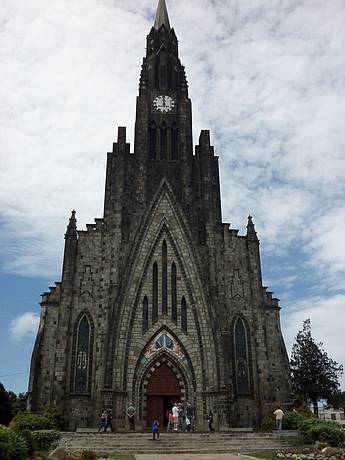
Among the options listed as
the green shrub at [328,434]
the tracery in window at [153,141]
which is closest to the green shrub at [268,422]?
the green shrub at [328,434]

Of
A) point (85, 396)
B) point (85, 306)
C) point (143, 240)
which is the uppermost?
point (143, 240)

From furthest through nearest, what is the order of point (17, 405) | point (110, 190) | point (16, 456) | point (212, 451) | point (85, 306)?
point (17, 405) → point (110, 190) → point (85, 306) → point (212, 451) → point (16, 456)

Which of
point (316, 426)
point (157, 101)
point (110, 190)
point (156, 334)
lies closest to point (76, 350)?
point (156, 334)

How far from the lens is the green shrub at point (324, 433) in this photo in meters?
22.8

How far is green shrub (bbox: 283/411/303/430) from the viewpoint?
90.2 feet

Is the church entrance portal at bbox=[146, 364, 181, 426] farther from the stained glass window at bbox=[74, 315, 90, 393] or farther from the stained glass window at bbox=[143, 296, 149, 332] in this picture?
the stained glass window at bbox=[74, 315, 90, 393]

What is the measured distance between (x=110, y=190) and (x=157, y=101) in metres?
10.4

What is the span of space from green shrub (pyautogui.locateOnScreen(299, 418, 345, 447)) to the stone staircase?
1017mm

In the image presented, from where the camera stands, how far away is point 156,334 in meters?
33.1

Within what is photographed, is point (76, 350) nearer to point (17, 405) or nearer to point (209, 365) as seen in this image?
point (209, 365)

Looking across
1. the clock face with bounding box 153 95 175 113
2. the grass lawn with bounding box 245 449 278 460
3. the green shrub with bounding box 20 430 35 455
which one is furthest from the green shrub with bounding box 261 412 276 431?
the clock face with bounding box 153 95 175 113

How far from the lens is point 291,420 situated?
91.0 feet

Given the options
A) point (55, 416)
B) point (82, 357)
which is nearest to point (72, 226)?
point (82, 357)

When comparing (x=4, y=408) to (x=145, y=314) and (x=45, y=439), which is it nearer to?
(x=145, y=314)
